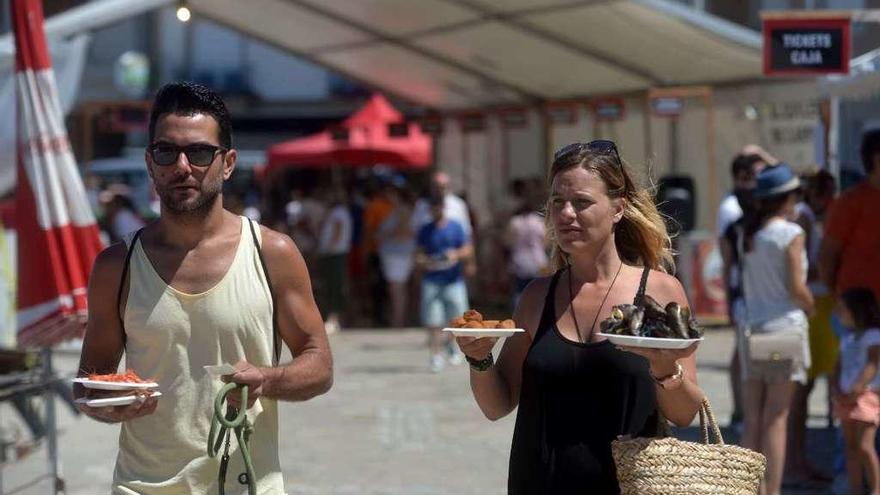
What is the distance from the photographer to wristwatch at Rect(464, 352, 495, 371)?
3943 millimetres

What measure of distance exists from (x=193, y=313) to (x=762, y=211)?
4563 millimetres

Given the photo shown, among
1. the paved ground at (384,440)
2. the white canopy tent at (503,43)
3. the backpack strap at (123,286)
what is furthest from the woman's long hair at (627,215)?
the white canopy tent at (503,43)

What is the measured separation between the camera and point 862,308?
7.79 meters

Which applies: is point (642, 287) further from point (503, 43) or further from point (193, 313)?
point (503, 43)

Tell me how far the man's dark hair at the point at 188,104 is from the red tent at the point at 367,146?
19.8 m

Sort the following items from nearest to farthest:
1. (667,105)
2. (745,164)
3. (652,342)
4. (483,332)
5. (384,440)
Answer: (652,342)
(483,332)
(745,164)
(384,440)
(667,105)

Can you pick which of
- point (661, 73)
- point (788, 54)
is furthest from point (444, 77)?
point (788, 54)

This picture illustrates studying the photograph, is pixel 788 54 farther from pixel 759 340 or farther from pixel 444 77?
pixel 444 77

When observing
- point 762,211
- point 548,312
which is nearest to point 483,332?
point 548,312

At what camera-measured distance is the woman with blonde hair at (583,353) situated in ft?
12.7

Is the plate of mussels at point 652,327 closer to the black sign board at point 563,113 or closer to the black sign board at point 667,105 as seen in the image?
the black sign board at point 667,105

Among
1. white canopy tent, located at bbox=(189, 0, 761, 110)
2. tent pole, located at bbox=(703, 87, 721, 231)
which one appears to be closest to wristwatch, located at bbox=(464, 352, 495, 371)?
white canopy tent, located at bbox=(189, 0, 761, 110)

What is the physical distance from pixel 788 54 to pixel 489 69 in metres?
11.3

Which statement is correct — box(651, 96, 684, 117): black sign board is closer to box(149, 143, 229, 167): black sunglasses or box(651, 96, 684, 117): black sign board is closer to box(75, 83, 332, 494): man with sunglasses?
box(75, 83, 332, 494): man with sunglasses
